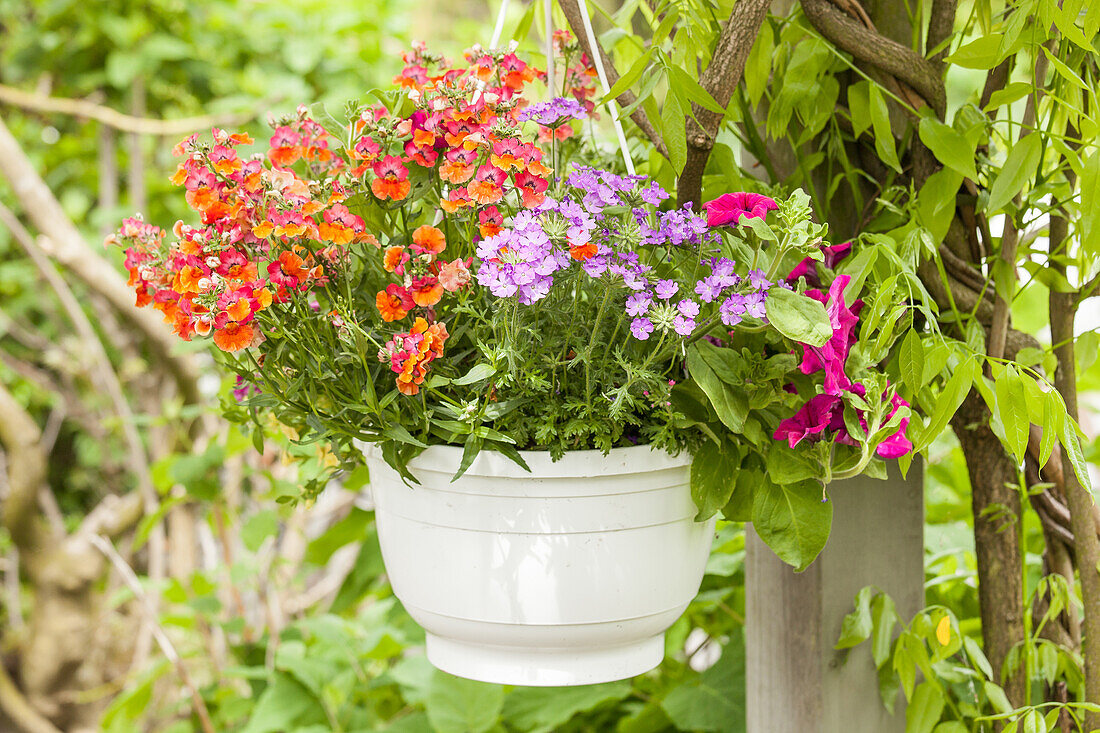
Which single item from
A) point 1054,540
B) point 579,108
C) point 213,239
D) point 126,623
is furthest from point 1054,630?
point 126,623

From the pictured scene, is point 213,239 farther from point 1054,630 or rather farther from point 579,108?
point 1054,630

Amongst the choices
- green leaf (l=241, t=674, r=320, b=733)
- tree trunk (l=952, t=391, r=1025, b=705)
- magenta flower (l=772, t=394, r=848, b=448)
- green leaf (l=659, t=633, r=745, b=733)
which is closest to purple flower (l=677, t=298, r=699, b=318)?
magenta flower (l=772, t=394, r=848, b=448)

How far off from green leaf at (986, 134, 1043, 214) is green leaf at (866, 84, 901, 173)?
0.07 m

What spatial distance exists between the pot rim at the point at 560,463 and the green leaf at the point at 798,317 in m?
0.13

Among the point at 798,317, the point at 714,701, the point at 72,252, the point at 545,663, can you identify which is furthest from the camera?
the point at 72,252

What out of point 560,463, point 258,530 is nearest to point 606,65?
point 560,463

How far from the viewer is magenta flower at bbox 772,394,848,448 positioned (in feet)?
1.88

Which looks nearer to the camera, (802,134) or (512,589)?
(512,589)

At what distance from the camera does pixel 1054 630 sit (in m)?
0.78

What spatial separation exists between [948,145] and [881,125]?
1.9 inches

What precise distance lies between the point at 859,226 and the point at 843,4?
185mm

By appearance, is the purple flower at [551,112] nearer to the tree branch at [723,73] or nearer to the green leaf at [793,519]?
the tree branch at [723,73]

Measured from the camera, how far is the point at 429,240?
592 mm

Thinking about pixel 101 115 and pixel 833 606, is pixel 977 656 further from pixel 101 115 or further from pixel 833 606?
pixel 101 115
